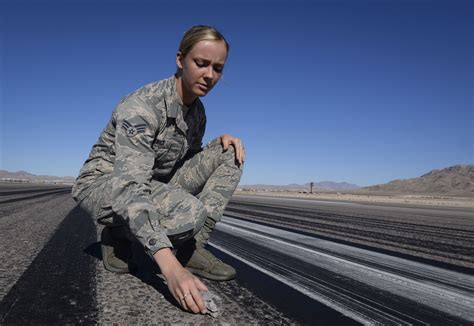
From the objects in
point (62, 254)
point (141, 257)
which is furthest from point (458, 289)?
point (62, 254)

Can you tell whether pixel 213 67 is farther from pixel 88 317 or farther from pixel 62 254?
pixel 62 254

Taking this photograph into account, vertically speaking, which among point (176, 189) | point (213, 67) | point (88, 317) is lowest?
point (88, 317)

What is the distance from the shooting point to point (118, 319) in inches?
54.8

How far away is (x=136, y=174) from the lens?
1.74 m

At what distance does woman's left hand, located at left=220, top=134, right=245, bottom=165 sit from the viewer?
8.66ft

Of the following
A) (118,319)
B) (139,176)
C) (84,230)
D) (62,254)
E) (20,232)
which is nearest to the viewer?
(118,319)

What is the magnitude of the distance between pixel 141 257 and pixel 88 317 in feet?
4.25

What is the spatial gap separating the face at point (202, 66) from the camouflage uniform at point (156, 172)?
13 cm

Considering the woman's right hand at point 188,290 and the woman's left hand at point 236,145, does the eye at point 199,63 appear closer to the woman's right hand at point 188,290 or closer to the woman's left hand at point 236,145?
the woman's left hand at point 236,145

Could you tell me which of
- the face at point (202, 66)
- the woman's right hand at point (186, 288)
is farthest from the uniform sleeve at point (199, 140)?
the woman's right hand at point (186, 288)

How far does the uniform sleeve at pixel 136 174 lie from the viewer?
158cm

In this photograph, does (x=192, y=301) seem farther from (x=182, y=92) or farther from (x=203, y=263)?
(x=182, y=92)

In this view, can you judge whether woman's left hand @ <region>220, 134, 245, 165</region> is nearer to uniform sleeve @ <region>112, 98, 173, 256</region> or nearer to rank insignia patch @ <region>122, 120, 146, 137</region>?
uniform sleeve @ <region>112, 98, 173, 256</region>

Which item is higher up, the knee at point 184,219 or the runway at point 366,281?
the knee at point 184,219
